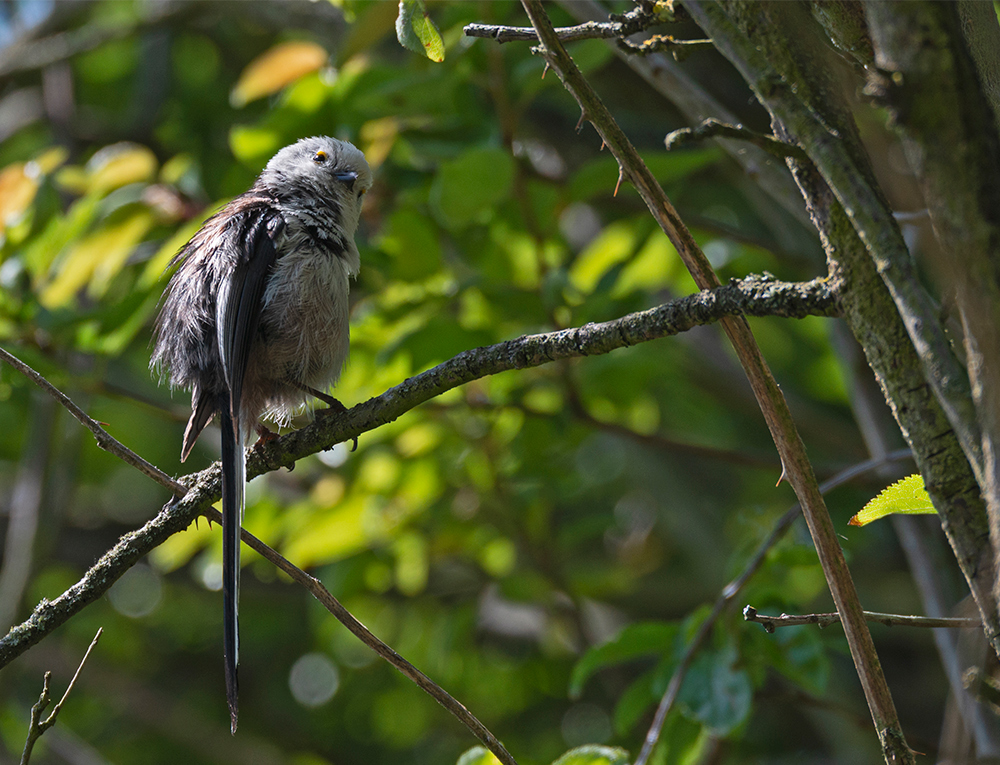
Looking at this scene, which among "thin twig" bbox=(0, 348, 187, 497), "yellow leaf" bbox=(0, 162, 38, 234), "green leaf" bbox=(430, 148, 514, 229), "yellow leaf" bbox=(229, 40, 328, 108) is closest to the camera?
"thin twig" bbox=(0, 348, 187, 497)

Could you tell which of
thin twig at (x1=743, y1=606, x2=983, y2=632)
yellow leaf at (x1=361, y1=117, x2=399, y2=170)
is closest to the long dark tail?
thin twig at (x1=743, y1=606, x2=983, y2=632)

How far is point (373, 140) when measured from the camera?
11.3 ft

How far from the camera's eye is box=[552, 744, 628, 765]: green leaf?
1782 mm

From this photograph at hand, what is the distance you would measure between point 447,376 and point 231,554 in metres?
0.75

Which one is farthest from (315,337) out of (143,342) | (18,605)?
(143,342)

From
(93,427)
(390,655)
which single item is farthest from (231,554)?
(390,655)

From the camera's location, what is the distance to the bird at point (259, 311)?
2521 mm

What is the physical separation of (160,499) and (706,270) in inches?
228

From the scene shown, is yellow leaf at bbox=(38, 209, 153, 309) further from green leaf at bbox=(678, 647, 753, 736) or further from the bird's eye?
green leaf at bbox=(678, 647, 753, 736)

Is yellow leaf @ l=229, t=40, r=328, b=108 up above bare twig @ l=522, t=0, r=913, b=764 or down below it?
above

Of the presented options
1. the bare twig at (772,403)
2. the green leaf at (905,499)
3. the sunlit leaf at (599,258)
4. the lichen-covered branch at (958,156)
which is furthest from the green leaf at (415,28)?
the sunlit leaf at (599,258)

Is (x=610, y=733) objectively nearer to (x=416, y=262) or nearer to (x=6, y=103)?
(x=416, y=262)

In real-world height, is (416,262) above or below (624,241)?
below

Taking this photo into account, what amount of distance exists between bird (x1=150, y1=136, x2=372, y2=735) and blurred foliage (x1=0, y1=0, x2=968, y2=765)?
278 mm
